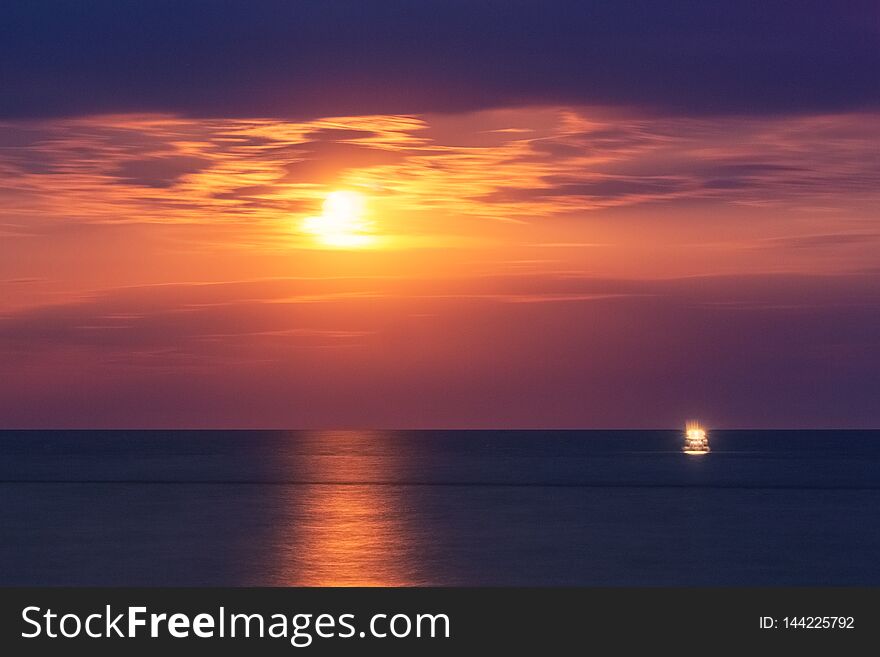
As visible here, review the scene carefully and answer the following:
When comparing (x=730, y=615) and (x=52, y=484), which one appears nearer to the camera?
(x=730, y=615)

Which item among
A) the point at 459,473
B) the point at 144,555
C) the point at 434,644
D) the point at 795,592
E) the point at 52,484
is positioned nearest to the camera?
the point at 434,644

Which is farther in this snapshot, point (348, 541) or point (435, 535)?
point (435, 535)

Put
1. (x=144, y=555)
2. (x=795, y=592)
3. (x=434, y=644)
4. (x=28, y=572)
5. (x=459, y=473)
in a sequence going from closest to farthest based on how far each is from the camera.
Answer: (x=434, y=644)
(x=795, y=592)
(x=28, y=572)
(x=144, y=555)
(x=459, y=473)

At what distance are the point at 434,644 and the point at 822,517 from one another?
2415 cm

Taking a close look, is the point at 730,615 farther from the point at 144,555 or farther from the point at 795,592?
the point at 144,555

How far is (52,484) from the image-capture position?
5466cm

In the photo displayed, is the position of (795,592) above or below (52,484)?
below

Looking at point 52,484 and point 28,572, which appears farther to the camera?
point 52,484

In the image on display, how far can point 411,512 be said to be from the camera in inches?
1399

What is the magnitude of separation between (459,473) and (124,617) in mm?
55419

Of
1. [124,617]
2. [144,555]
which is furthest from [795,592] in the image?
[144,555]

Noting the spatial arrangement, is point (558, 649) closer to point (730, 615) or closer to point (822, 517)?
point (730, 615)

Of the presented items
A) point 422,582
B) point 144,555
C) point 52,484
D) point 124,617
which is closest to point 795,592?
point 422,582

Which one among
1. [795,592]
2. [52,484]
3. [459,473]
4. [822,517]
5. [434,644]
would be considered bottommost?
[434,644]
